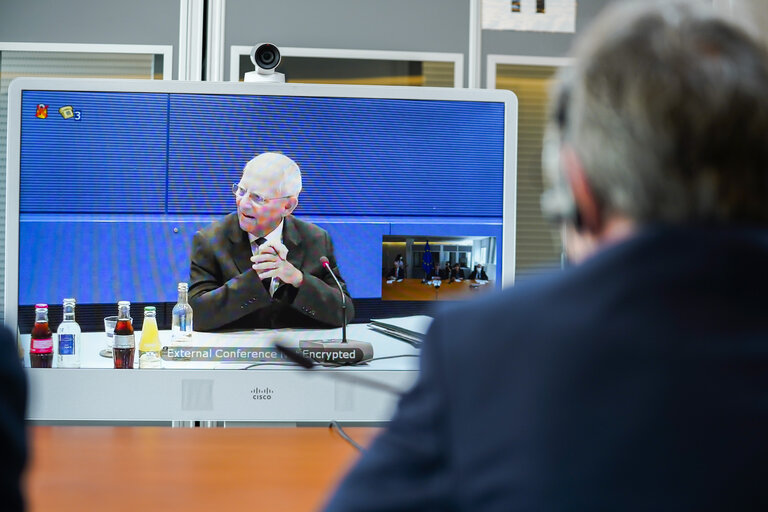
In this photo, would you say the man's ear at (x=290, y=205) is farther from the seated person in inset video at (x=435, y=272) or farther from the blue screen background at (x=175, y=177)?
the seated person in inset video at (x=435, y=272)

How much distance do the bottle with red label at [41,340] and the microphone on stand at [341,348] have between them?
48 cm

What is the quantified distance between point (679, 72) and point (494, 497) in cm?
26

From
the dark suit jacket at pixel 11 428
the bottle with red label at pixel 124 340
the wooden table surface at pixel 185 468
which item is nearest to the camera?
the dark suit jacket at pixel 11 428

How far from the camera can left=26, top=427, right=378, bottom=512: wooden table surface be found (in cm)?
104

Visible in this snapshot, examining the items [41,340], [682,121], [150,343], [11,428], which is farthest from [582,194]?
[41,340]

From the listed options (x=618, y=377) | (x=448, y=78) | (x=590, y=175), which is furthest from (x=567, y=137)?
(x=448, y=78)

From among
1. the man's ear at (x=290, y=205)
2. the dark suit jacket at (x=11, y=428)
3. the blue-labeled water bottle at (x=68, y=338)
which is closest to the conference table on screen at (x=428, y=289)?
the man's ear at (x=290, y=205)

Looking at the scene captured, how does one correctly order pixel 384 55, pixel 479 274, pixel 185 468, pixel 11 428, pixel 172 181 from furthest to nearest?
1. pixel 384 55
2. pixel 479 274
3. pixel 172 181
4. pixel 185 468
5. pixel 11 428

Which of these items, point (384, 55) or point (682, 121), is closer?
point (682, 121)

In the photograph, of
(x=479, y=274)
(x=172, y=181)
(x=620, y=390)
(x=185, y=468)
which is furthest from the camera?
(x=479, y=274)

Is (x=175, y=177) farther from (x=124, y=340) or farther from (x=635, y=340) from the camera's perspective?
(x=635, y=340)

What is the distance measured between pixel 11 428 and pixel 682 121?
48 centimetres

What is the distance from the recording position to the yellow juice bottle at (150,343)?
4.68 feet

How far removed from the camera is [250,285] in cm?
143
